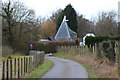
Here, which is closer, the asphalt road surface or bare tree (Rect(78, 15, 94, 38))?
the asphalt road surface

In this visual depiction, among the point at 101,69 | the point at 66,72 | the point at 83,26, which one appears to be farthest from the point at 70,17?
the point at 101,69

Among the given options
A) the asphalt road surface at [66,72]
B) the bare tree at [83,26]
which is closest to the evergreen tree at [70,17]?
the bare tree at [83,26]

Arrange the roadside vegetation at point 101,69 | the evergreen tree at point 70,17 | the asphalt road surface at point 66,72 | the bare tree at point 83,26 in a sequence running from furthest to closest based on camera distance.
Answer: the bare tree at point 83,26 → the evergreen tree at point 70,17 → the asphalt road surface at point 66,72 → the roadside vegetation at point 101,69

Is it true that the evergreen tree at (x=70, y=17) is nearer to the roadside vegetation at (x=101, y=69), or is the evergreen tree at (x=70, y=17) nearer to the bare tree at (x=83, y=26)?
the bare tree at (x=83, y=26)

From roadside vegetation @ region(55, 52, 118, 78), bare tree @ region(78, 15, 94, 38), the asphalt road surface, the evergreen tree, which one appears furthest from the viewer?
bare tree @ region(78, 15, 94, 38)

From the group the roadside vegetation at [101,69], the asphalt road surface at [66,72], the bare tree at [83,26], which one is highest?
the bare tree at [83,26]

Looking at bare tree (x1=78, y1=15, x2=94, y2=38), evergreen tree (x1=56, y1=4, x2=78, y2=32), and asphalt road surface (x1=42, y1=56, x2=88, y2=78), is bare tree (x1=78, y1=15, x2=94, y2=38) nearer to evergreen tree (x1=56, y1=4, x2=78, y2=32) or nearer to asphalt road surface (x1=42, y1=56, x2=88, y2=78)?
evergreen tree (x1=56, y1=4, x2=78, y2=32)

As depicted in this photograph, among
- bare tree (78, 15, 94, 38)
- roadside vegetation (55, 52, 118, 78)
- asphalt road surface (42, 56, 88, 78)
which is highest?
bare tree (78, 15, 94, 38)

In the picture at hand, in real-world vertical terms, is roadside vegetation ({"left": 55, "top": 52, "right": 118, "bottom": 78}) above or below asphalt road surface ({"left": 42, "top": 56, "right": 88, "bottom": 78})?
above

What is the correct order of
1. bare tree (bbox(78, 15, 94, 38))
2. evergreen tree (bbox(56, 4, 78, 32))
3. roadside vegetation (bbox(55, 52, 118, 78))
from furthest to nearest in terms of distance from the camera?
bare tree (bbox(78, 15, 94, 38)) < evergreen tree (bbox(56, 4, 78, 32)) < roadside vegetation (bbox(55, 52, 118, 78))

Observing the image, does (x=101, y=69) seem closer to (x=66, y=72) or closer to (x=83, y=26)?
(x=66, y=72)

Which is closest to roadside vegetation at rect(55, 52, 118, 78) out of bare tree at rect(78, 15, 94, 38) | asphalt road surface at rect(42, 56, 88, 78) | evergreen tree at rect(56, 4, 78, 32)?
asphalt road surface at rect(42, 56, 88, 78)

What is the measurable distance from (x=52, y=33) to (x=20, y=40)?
112 feet

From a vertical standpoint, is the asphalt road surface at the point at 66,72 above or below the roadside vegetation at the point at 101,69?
below
